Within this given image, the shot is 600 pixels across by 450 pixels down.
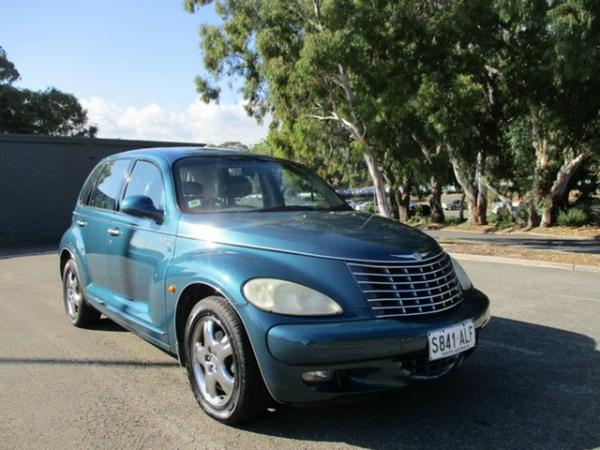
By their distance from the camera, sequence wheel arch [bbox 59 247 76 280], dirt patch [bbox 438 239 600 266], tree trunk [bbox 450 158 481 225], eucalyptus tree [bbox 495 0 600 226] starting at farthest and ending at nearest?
tree trunk [bbox 450 158 481 225] < eucalyptus tree [bbox 495 0 600 226] < dirt patch [bbox 438 239 600 266] < wheel arch [bbox 59 247 76 280]

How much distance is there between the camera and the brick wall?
1909 centimetres

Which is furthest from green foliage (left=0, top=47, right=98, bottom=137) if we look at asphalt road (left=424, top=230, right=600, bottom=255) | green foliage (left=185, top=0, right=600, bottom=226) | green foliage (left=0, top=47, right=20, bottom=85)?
asphalt road (left=424, top=230, right=600, bottom=255)

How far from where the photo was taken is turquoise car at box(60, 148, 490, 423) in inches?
113

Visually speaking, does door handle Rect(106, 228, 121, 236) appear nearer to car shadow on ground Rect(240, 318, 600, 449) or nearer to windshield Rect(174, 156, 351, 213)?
windshield Rect(174, 156, 351, 213)

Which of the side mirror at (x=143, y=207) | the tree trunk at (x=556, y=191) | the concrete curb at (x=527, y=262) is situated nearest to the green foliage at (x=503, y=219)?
the tree trunk at (x=556, y=191)

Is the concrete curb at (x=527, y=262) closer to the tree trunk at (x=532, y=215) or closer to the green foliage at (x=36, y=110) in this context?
the tree trunk at (x=532, y=215)

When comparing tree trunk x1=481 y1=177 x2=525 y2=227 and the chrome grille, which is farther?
tree trunk x1=481 y1=177 x2=525 y2=227

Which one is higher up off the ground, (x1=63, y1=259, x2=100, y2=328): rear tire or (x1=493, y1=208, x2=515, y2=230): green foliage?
(x1=63, y1=259, x2=100, y2=328): rear tire

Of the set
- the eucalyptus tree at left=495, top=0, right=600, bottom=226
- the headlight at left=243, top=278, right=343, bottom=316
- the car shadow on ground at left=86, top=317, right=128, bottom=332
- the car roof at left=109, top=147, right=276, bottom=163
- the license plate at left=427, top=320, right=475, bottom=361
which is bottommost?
the car shadow on ground at left=86, top=317, right=128, bottom=332

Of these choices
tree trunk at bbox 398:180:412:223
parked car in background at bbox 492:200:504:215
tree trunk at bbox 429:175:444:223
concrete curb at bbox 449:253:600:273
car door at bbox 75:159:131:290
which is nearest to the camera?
car door at bbox 75:159:131:290

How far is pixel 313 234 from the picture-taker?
3.34 m

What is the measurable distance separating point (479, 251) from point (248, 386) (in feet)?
31.3

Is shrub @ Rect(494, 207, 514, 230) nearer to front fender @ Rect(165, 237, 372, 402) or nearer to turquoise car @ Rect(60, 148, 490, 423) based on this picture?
turquoise car @ Rect(60, 148, 490, 423)

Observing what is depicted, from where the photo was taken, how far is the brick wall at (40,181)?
19094 millimetres
